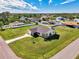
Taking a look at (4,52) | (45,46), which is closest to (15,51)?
(4,52)

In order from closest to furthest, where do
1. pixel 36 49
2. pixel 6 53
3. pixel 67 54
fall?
pixel 67 54 < pixel 6 53 < pixel 36 49

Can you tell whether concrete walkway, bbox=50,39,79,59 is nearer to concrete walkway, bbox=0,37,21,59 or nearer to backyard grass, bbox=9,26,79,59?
backyard grass, bbox=9,26,79,59

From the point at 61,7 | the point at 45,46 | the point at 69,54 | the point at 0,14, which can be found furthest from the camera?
the point at 0,14

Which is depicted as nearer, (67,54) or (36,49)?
(67,54)

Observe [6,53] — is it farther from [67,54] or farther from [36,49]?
[67,54]

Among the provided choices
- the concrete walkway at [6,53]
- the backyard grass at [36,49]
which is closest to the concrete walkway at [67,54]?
the backyard grass at [36,49]

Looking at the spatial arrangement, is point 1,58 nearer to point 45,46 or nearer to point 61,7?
point 45,46

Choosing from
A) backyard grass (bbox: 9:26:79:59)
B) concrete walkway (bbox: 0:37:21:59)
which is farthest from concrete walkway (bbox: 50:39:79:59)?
concrete walkway (bbox: 0:37:21:59)

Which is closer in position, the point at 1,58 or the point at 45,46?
the point at 1,58

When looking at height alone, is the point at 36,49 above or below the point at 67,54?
below

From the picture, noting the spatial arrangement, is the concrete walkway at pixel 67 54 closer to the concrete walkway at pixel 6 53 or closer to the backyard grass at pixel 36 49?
the backyard grass at pixel 36 49

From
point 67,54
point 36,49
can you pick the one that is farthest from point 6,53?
point 67,54
